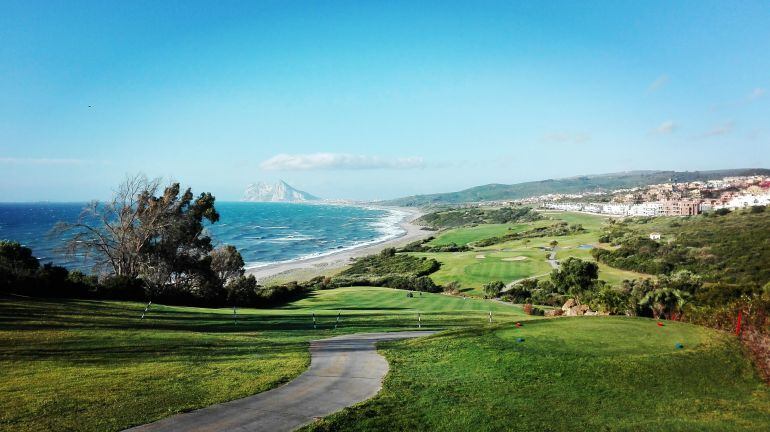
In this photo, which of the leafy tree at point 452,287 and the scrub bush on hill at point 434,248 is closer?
the leafy tree at point 452,287

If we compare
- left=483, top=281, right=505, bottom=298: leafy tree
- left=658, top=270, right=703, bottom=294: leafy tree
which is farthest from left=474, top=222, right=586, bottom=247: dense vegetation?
left=658, top=270, right=703, bottom=294: leafy tree

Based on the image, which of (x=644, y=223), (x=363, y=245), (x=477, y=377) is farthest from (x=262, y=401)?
(x=644, y=223)

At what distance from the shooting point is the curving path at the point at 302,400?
9.41m

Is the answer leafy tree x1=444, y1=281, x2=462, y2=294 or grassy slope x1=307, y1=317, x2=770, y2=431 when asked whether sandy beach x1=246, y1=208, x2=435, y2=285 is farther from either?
grassy slope x1=307, y1=317, x2=770, y2=431

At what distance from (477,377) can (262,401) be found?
6375mm

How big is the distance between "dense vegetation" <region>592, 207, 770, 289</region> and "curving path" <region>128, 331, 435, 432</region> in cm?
5521

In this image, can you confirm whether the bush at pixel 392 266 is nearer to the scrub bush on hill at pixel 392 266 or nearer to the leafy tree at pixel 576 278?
the scrub bush on hill at pixel 392 266

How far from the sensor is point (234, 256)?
1911 inches

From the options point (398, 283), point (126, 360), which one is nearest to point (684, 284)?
point (398, 283)

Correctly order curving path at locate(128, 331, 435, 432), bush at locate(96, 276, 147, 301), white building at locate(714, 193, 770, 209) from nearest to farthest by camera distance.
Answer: curving path at locate(128, 331, 435, 432), bush at locate(96, 276, 147, 301), white building at locate(714, 193, 770, 209)

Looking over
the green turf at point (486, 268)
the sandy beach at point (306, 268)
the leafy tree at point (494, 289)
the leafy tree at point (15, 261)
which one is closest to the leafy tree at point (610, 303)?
the leafy tree at point (494, 289)

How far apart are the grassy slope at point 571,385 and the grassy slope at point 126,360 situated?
13.2 ft

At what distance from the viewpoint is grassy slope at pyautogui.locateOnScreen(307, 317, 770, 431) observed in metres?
9.75

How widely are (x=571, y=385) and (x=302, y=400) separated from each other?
24.6 feet
